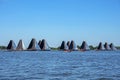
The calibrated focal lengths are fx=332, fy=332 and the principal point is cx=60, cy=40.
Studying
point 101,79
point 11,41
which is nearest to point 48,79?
point 101,79

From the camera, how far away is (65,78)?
3469 centimetres

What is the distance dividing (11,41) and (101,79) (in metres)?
168

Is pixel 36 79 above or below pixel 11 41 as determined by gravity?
below

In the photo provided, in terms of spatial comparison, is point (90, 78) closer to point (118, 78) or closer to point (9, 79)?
point (118, 78)

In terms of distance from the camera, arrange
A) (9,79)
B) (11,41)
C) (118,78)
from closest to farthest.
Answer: (9,79)
(118,78)
(11,41)

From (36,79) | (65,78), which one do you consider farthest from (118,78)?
(36,79)

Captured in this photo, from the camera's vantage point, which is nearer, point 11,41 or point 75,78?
point 75,78

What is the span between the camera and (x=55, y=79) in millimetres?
33750

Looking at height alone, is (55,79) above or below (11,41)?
below

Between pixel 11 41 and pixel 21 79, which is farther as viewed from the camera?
pixel 11 41

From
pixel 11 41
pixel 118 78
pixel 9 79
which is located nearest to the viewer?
pixel 9 79

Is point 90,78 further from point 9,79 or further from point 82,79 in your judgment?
point 9,79

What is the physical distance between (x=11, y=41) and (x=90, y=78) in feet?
550

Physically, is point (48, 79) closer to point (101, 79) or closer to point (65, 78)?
point (65, 78)
